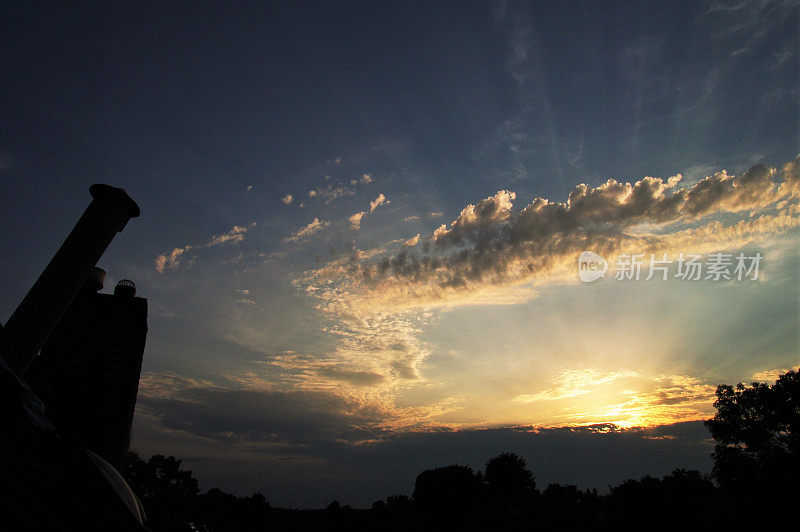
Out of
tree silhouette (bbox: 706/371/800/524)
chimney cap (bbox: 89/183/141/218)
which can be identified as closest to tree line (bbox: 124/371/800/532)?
tree silhouette (bbox: 706/371/800/524)

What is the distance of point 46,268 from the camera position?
3.87 metres

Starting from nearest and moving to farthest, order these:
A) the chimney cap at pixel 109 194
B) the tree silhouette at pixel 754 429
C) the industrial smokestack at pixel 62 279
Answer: the industrial smokestack at pixel 62 279
the chimney cap at pixel 109 194
the tree silhouette at pixel 754 429

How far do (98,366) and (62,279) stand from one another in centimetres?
229

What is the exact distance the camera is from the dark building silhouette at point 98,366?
5.09 m

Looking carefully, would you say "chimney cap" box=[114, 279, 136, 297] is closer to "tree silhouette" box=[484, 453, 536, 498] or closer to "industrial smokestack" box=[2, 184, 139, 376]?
"industrial smokestack" box=[2, 184, 139, 376]

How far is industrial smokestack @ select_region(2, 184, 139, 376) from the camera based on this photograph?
Result: 3645mm

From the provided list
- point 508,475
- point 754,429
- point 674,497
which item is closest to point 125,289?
point 674,497

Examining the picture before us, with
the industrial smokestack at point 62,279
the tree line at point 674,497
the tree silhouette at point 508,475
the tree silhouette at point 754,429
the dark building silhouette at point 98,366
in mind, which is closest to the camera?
the industrial smokestack at point 62,279

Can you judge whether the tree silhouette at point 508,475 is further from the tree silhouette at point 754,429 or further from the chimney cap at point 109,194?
the chimney cap at point 109,194

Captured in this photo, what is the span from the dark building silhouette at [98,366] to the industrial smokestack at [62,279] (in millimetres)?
1565

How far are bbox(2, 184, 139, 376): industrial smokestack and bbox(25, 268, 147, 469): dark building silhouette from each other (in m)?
1.57

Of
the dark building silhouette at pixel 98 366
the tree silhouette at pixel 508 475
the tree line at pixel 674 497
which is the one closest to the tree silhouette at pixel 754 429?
the tree line at pixel 674 497

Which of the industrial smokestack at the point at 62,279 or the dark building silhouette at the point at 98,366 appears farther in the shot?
the dark building silhouette at the point at 98,366

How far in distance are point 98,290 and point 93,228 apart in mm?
3057
